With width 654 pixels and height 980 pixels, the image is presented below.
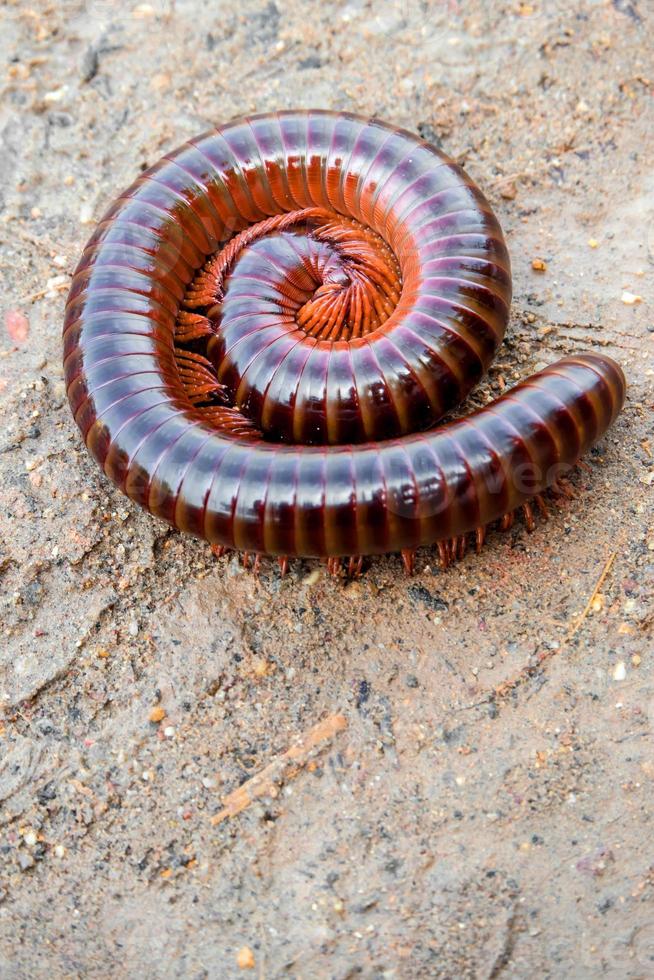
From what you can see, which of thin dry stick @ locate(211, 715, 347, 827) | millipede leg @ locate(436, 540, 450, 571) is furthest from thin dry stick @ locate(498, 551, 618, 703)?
thin dry stick @ locate(211, 715, 347, 827)

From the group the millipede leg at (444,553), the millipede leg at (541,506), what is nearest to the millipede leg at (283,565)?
the millipede leg at (444,553)

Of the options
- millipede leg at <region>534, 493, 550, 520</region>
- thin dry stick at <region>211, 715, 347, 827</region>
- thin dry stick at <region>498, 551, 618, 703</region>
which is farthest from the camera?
millipede leg at <region>534, 493, 550, 520</region>

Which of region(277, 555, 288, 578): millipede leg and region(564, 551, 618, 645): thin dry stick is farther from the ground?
region(277, 555, 288, 578): millipede leg

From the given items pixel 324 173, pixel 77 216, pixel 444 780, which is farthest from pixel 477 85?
pixel 444 780

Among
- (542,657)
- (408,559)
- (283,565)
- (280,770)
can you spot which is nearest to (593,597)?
(542,657)

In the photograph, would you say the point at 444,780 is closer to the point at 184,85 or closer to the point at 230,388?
the point at 230,388

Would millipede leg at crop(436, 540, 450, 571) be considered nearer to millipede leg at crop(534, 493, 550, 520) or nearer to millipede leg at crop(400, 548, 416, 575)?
millipede leg at crop(400, 548, 416, 575)

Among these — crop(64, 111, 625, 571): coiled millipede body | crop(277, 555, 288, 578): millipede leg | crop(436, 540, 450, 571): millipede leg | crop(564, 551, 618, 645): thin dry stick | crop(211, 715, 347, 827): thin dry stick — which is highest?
crop(64, 111, 625, 571): coiled millipede body
